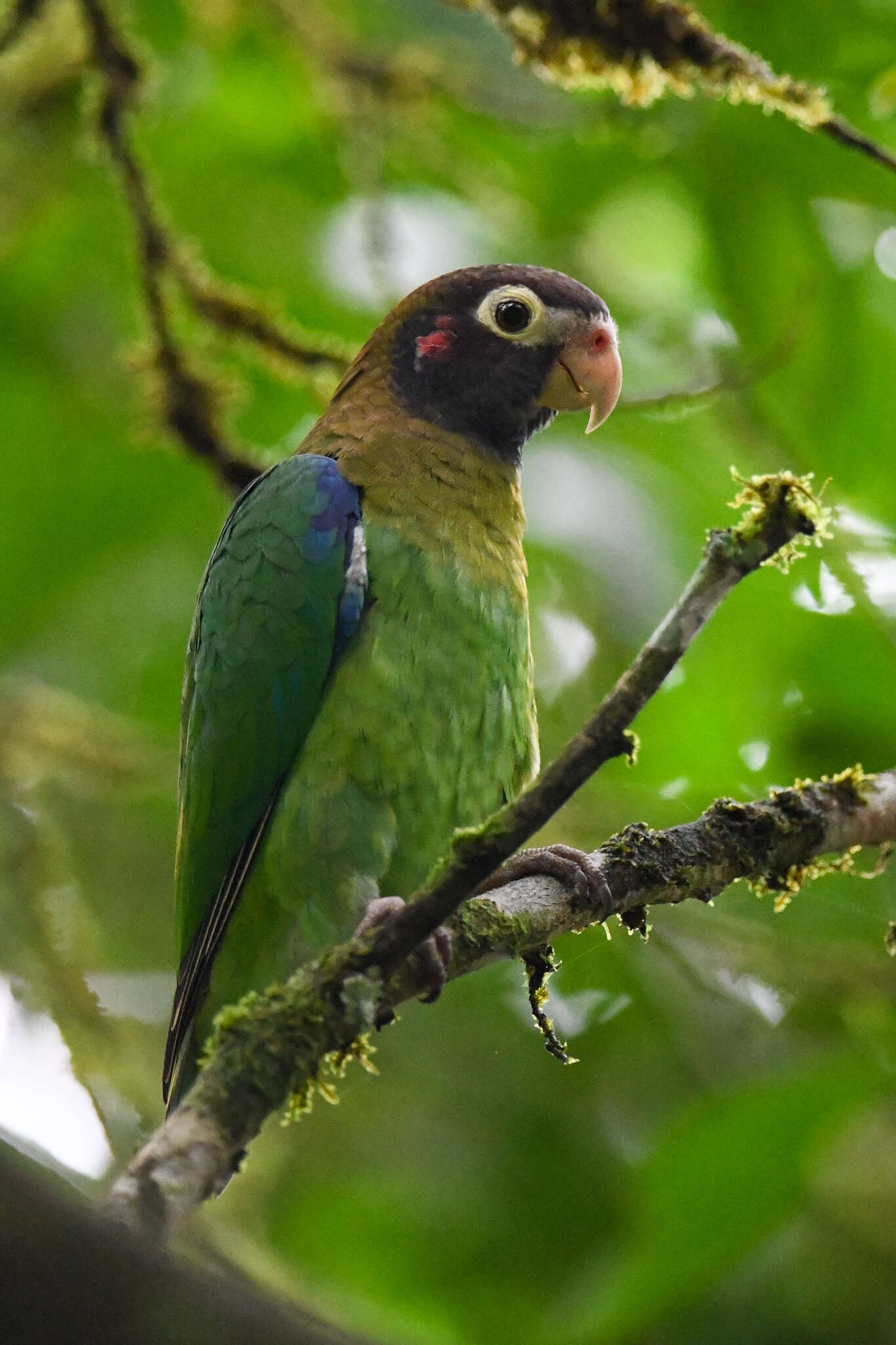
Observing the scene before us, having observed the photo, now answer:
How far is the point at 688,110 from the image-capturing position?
16.5 ft

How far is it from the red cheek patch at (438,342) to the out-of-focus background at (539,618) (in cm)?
74

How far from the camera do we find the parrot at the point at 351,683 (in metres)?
3.46

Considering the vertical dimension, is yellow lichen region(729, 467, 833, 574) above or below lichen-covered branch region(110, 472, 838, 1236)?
above

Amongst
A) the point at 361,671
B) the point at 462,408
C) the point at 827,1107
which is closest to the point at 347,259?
the point at 462,408

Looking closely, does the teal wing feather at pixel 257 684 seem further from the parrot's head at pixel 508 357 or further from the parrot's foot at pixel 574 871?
the parrot's foot at pixel 574 871

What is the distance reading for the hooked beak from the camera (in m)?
4.12

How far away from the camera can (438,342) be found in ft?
14.0

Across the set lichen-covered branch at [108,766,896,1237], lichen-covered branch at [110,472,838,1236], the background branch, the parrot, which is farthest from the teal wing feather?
the background branch

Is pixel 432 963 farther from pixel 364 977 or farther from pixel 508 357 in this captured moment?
pixel 508 357

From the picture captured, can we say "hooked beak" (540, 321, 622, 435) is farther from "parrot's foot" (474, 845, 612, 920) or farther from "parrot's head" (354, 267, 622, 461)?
"parrot's foot" (474, 845, 612, 920)

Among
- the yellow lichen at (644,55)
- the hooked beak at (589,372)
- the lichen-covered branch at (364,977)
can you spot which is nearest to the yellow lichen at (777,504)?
the lichen-covered branch at (364,977)

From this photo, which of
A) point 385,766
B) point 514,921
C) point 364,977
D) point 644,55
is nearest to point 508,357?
point 644,55

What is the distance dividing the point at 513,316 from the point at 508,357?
0.39ft

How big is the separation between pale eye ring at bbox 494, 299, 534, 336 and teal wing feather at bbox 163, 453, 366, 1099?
0.71 metres
